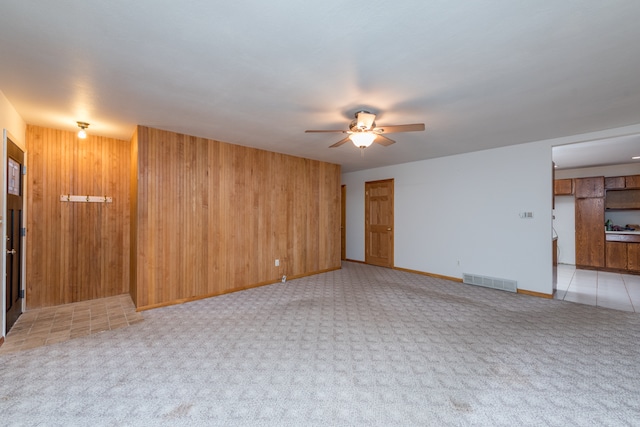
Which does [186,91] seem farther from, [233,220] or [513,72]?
[513,72]

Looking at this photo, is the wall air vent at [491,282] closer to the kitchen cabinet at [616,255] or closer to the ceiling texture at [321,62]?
the ceiling texture at [321,62]

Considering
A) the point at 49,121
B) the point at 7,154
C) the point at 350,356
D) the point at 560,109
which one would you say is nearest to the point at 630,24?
the point at 560,109

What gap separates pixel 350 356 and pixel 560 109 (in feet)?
11.9

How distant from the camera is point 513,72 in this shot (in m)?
2.37

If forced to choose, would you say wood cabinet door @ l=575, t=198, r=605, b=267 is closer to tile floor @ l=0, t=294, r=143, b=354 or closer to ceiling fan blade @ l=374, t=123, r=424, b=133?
ceiling fan blade @ l=374, t=123, r=424, b=133

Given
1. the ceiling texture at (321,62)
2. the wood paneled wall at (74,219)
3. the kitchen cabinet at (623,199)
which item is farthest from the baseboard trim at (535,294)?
the wood paneled wall at (74,219)

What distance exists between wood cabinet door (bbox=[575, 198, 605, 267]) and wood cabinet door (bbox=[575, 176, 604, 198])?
12 centimetres

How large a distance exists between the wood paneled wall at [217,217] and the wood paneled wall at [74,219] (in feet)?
1.95

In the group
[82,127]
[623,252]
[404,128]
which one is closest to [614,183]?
[623,252]

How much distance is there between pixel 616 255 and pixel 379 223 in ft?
17.6

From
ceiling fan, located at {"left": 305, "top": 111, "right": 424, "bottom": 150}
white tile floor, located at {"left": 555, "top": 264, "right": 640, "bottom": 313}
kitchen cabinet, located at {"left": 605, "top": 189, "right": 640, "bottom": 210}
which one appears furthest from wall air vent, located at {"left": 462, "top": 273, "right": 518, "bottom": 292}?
kitchen cabinet, located at {"left": 605, "top": 189, "right": 640, "bottom": 210}

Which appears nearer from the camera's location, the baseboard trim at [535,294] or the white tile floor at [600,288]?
the white tile floor at [600,288]

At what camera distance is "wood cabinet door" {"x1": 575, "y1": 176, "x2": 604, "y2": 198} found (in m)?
6.54

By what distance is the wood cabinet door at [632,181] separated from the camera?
6172 mm
